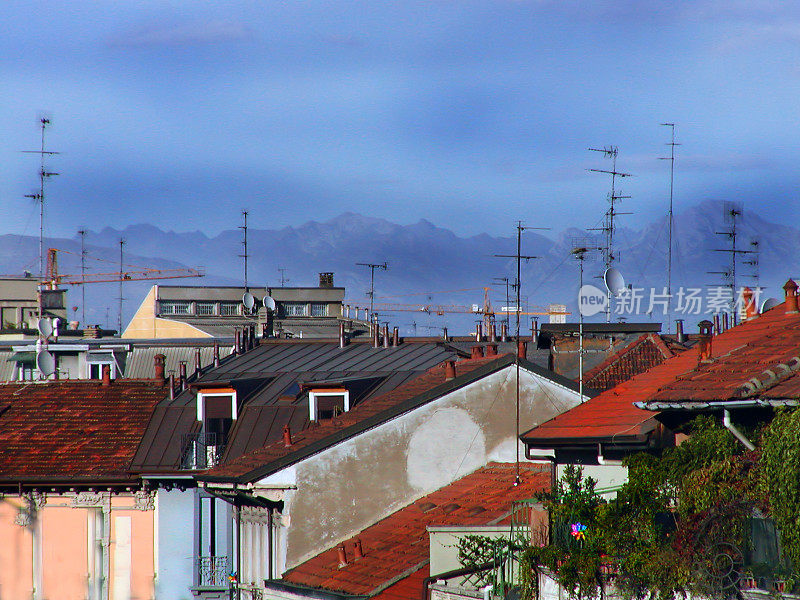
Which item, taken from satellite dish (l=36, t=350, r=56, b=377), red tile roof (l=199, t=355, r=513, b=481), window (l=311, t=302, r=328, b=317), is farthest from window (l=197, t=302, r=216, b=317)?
red tile roof (l=199, t=355, r=513, b=481)

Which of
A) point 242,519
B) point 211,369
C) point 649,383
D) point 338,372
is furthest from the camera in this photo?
point 211,369

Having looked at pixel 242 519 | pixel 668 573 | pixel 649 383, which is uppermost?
pixel 649 383

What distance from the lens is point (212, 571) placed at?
39.2m

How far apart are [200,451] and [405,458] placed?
1253cm

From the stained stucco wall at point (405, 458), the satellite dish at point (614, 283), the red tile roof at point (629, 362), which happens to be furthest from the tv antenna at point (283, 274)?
the satellite dish at point (614, 283)

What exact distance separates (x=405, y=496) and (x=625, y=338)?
20527 mm

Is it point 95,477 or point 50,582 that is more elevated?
point 95,477

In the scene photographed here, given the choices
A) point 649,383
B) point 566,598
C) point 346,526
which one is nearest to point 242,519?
point 346,526

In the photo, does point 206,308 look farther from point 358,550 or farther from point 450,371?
point 358,550

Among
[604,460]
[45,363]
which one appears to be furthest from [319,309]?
[604,460]

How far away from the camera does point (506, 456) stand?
31641mm

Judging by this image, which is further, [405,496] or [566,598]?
[405,496]

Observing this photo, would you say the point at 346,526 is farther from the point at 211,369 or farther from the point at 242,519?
the point at 211,369

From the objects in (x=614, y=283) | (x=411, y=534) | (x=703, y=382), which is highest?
(x=614, y=283)
